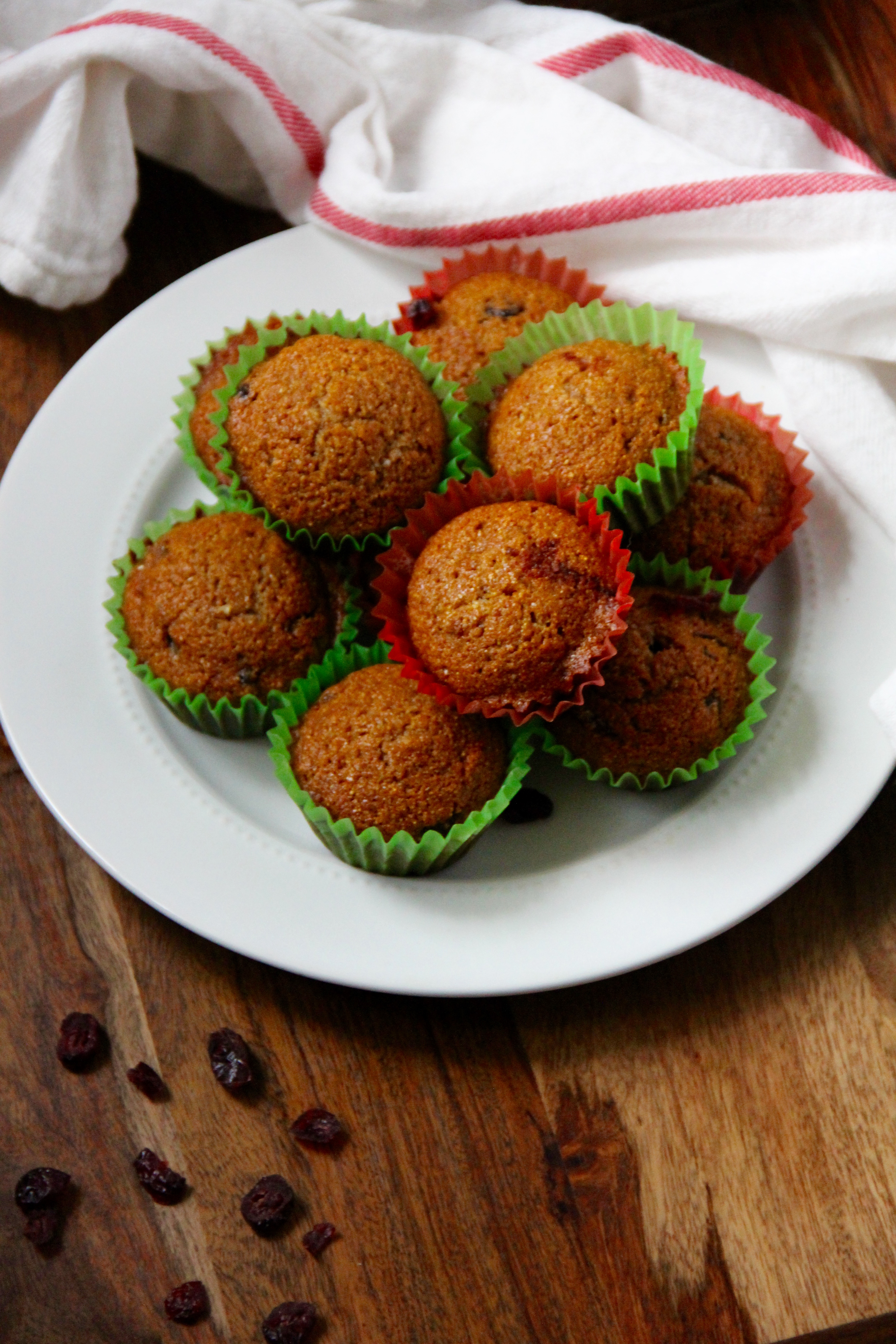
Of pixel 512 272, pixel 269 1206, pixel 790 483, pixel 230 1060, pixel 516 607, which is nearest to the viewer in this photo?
pixel 516 607

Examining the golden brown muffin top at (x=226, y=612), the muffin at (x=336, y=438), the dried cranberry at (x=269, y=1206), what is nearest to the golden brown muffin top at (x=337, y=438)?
the muffin at (x=336, y=438)

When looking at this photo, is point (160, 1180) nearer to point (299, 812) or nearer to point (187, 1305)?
point (187, 1305)

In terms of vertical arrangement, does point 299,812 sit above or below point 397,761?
below

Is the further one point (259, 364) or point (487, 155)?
point (487, 155)

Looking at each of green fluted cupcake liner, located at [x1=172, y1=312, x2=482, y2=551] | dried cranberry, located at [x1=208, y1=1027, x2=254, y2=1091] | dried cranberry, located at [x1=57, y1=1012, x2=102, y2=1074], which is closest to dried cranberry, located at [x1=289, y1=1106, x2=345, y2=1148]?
dried cranberry, located at [x1=208, y1=1027, x2=254, y2=1091]

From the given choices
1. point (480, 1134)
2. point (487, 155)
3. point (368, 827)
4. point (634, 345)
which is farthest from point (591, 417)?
point (480, 1134)

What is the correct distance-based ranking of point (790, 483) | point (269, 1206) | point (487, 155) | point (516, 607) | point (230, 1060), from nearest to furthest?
point (516, 607)
point (269, 1206)
point (230, 1060)
point (790, 483)
point (487, 155)

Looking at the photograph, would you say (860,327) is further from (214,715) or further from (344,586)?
(214,715)
